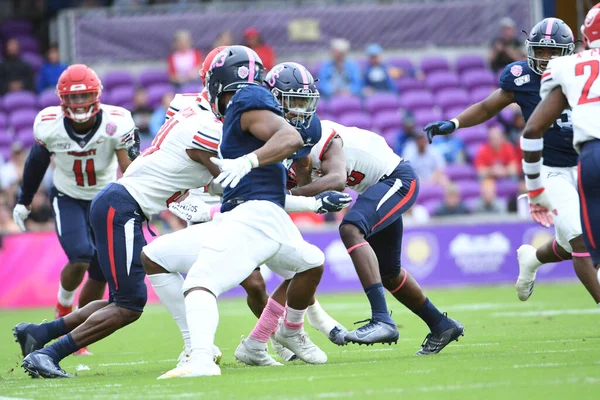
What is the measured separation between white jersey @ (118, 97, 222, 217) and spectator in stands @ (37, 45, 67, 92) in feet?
35.6

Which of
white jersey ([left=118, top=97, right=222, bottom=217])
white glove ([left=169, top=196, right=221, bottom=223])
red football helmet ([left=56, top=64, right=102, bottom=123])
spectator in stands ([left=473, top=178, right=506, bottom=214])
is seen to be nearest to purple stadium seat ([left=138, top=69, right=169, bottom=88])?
spectator in stands ([left=473, top=178, right=506, bottom=214])

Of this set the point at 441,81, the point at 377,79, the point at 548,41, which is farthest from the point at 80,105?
the point at 441,81

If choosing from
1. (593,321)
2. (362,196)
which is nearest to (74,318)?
(362,196)

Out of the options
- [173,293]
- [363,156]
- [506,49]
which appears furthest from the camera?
[506,49]

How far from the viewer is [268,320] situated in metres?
6.45

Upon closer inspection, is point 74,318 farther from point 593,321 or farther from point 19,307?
point 19,307

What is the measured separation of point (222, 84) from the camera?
19.4 ft

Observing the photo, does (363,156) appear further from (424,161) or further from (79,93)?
(424,161)

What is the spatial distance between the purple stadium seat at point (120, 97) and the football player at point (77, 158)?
850 cm

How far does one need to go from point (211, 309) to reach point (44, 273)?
8.46 m

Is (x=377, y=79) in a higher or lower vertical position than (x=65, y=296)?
higher

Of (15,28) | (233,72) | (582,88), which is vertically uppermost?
(15,28)

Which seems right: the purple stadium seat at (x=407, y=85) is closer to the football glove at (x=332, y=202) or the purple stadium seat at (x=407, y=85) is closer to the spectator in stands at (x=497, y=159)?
the spectator in stands at (x=497, y=159)

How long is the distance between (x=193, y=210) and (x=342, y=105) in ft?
34.4
